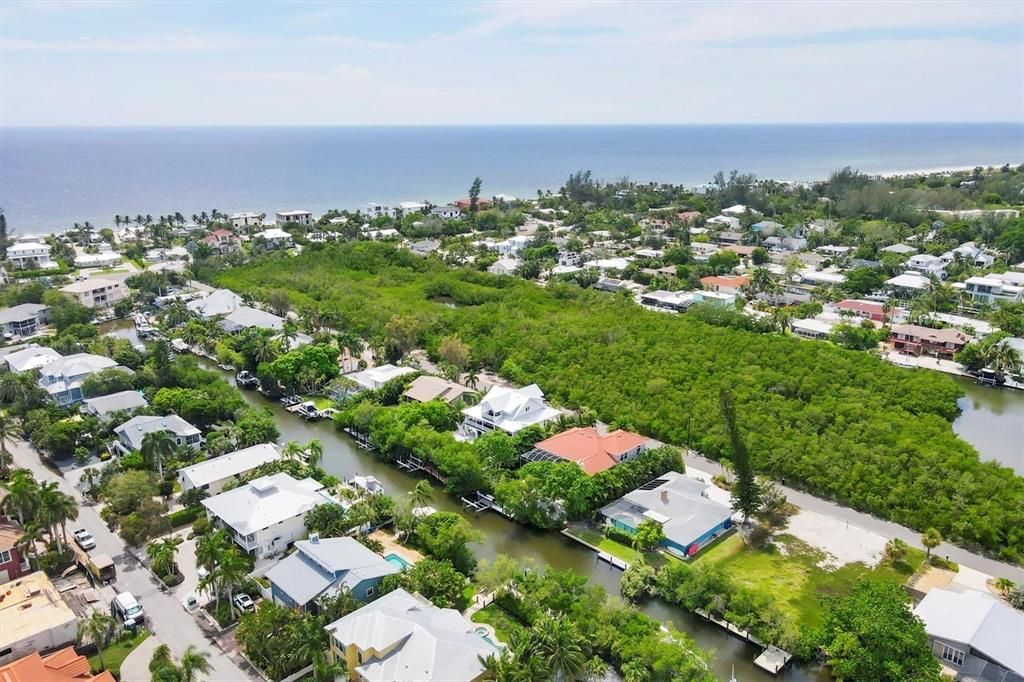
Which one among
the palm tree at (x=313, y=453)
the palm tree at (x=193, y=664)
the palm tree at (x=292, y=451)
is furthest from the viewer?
the palm tree at (x=313, y=453)

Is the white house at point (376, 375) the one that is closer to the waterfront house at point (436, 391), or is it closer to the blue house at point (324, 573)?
the waterfront house at point (436, 391)

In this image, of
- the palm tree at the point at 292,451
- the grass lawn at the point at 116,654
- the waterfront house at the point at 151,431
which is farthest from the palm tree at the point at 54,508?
the palm tree at the point at 292,451

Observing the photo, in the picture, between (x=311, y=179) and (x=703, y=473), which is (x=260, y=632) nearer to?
(x=703, y=473)

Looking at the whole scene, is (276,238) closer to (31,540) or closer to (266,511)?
(266,511)

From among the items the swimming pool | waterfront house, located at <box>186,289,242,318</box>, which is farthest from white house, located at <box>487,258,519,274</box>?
the swimming pool

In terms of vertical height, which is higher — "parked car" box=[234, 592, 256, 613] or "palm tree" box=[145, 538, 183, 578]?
"palm tree" box=[145, 538, 183, 578]

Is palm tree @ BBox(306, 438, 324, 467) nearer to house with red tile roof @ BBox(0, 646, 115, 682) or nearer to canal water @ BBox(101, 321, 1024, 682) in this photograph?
canal water @ BBox(101, 321, 1024, 682)

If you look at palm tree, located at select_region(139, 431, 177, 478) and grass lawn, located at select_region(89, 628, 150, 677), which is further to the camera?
palm tree, located at select_region(139, 431, 177, 478)

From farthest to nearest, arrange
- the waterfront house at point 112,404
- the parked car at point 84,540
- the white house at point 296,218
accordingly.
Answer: the white house at point 296,218
the waterfront house at point 112,404
the parked car at point 84,540
